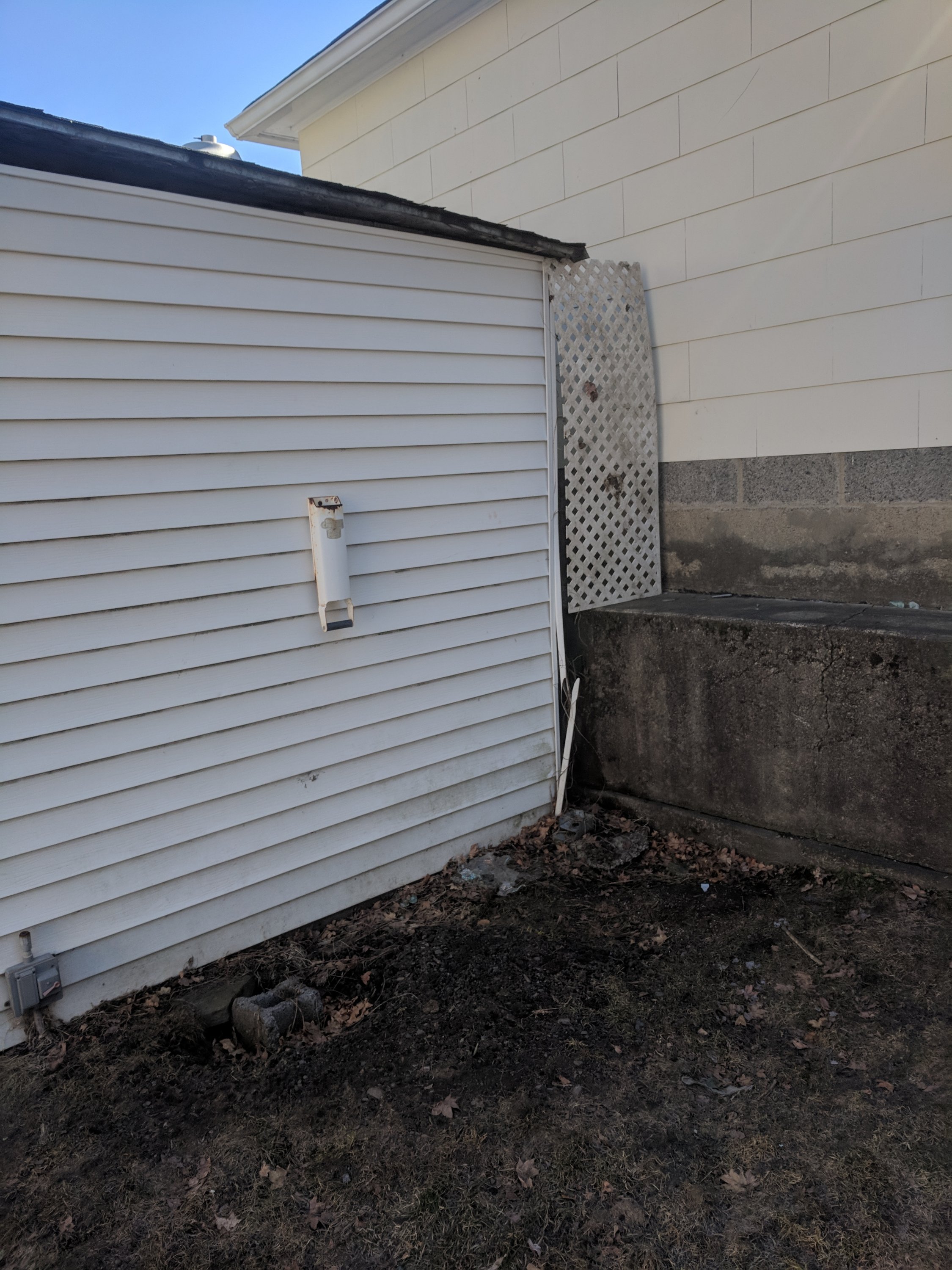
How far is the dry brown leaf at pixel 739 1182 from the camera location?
7.66 ft

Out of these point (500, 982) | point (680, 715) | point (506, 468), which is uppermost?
point (506, 468)

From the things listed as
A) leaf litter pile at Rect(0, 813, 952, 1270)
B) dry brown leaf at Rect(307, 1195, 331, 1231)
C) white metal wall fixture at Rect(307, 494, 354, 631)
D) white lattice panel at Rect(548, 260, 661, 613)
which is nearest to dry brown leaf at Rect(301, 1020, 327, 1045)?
leaf litter pile at Rect(0, 813, 952, 1270)

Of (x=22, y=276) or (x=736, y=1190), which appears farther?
(x=22, y=276)

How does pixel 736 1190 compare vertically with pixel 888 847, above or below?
below

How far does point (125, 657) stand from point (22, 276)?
51.5 inches

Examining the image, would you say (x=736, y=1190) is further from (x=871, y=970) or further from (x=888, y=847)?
(x=888, y=847)

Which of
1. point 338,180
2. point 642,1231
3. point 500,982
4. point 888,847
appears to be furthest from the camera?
point 338,180

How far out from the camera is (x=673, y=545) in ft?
17.0

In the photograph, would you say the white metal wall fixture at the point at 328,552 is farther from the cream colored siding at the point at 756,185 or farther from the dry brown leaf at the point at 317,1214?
the cream colored siding at the point at 756,185

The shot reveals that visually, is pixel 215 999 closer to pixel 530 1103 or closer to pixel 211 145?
pixel 530 1103

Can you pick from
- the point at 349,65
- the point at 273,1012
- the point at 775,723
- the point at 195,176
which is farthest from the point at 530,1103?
the point at 349,65

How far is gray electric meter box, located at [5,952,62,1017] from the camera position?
9.71 ft

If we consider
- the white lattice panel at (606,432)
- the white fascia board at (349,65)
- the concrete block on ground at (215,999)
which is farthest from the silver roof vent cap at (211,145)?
the concrete block on ground at (215,999)

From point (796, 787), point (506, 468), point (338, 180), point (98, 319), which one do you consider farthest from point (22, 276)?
point (338, 180)
